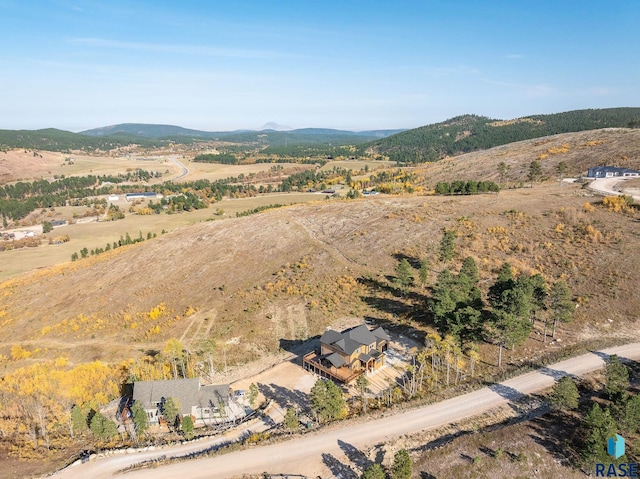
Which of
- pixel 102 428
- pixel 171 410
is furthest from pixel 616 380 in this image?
pixel 102 428

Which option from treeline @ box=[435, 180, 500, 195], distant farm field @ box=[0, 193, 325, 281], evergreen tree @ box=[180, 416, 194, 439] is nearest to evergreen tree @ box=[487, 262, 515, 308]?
evergreen tree @ box=[180, 416, 194, 439]

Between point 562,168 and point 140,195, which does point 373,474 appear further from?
point 140,195

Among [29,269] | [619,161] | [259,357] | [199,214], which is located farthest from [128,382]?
[619,161]

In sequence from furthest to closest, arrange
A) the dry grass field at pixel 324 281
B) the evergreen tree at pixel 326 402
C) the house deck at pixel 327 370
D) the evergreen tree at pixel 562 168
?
the evergreen tree at pixel 562 168, the dry grass field at pixel 324 281, the house deck at pixel 327 370, the evergreen tree at pixel 326 402

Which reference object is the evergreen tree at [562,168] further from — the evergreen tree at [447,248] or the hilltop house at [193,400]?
the hilltop house at [193,400]

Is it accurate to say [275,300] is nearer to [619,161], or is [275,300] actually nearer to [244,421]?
[244,421]

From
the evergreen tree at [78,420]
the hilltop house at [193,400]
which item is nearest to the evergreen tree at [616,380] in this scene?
the hilltop house at [193,400]
